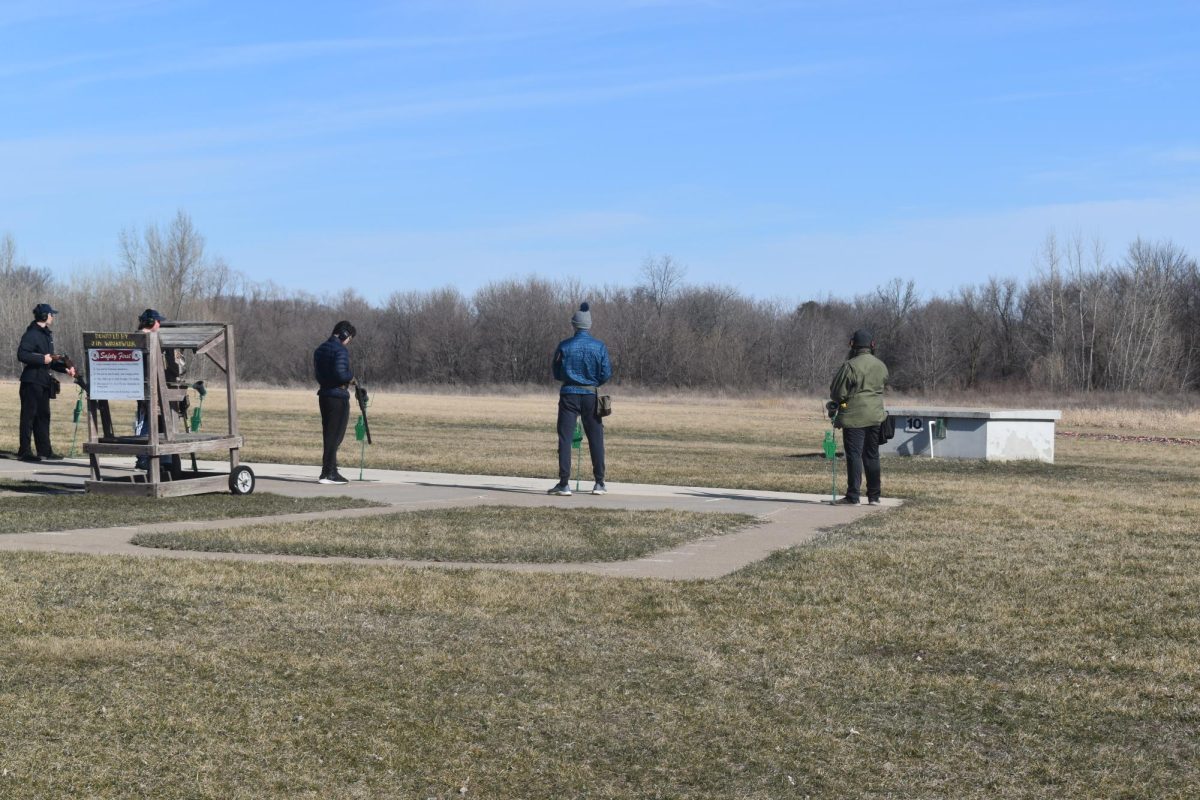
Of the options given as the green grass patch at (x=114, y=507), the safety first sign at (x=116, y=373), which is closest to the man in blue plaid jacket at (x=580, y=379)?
the green grass patch at (x=114, y=507)

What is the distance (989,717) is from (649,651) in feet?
6.18

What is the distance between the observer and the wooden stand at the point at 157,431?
45.5ft

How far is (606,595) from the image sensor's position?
8.96 metres

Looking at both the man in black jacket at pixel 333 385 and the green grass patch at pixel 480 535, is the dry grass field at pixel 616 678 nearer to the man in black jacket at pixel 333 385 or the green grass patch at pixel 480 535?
the green grass patch at pixel 480 535

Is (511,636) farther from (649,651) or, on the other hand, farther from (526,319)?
(526,319)

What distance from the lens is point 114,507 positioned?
13070 millimetres

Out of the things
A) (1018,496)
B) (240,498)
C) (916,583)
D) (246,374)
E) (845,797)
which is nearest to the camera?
(845,797)

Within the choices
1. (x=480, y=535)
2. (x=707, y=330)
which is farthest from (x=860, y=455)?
(x=707, y=330)

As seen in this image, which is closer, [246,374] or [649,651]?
[649,651]

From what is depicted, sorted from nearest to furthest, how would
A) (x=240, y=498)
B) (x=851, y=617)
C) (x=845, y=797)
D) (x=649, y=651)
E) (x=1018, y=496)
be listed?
(x=845, y=797) → (x=649, y=651) → (x=851, y=617) → (x=240, y=498) → (x=1018, y=496)

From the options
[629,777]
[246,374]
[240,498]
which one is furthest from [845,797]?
[246,374]

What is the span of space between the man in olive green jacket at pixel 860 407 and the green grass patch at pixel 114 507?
5059 mm

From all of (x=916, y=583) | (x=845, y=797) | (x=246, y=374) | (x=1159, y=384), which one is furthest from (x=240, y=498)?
(x=246, y=374)

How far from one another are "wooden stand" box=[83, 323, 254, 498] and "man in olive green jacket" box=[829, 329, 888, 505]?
627 cm
